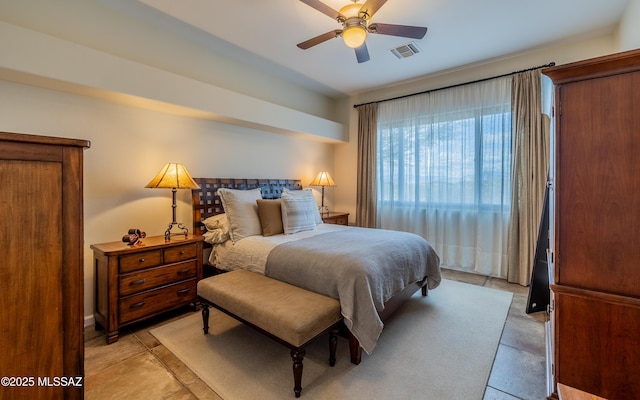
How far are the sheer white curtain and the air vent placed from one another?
0.99 m

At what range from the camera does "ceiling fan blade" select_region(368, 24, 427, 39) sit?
2309mm

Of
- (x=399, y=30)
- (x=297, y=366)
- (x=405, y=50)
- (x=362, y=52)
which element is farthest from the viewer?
(x=405, y=50)

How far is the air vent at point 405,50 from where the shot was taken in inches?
129

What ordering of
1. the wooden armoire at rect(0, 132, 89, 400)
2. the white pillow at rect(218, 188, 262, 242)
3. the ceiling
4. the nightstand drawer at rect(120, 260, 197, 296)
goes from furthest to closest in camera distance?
the white pillow at rect(218, 188, 262, 242)
the ceiling
the nightstand drawer at rect(120, 260, 197, 296)
the wooden armoire at rect(0, 132, 89, 400)

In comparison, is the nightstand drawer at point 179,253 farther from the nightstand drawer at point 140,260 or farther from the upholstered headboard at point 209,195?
the upholstered headboard at point 209,195

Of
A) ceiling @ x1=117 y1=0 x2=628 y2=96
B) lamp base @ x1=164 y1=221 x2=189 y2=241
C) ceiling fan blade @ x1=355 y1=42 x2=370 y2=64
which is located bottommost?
lamp base @ x1=164 y1=221 x2=189 y2=241

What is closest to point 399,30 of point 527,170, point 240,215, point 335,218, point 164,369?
point 240,215

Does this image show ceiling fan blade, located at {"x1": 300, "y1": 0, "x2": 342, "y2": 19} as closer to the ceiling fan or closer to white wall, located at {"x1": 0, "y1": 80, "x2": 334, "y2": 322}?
the ceiling fan

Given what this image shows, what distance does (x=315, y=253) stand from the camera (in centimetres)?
235

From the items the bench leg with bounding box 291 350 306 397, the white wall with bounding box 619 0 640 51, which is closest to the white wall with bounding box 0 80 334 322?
the bench leg with bounding box 291 350 306 397

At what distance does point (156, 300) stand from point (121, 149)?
5.08 ft

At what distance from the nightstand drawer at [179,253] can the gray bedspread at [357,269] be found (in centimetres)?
88

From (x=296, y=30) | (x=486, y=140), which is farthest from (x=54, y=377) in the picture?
(x=486, y=140)

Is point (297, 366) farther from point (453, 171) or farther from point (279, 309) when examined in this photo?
point (453, 171)
